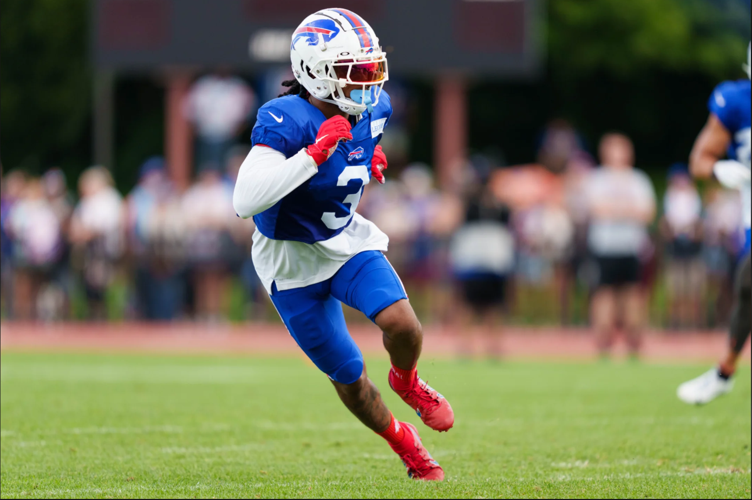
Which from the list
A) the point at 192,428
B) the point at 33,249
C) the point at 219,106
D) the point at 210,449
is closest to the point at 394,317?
the point at 210,449

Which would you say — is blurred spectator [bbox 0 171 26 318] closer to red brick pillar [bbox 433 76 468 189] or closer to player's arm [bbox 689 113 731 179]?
red brick pillar [bbox 433 76 468 189]

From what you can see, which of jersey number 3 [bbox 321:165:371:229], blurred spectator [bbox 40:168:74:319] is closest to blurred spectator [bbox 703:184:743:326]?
blurred spectator [bbox 40:168:74:319]

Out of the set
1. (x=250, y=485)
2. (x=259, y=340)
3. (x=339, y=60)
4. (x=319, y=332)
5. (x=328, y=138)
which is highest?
(x=339, y=60)

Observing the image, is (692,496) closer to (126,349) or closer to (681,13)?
(126,349)

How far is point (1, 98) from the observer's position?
24953 mm

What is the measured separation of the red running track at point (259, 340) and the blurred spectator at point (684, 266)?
277 millimetres

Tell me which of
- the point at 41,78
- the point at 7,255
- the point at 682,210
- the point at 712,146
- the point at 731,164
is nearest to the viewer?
the point at 731,164

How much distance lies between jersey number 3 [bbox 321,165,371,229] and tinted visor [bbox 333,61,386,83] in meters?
0.38

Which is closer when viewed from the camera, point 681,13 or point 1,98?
point 1,98

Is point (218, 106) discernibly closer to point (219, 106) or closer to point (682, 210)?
point (219, 106)

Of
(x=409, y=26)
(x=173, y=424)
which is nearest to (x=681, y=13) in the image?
(x=409, y=26)

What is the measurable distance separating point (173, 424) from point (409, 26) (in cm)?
988

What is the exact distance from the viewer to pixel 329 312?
497cm

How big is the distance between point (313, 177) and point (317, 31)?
0.63 metres
